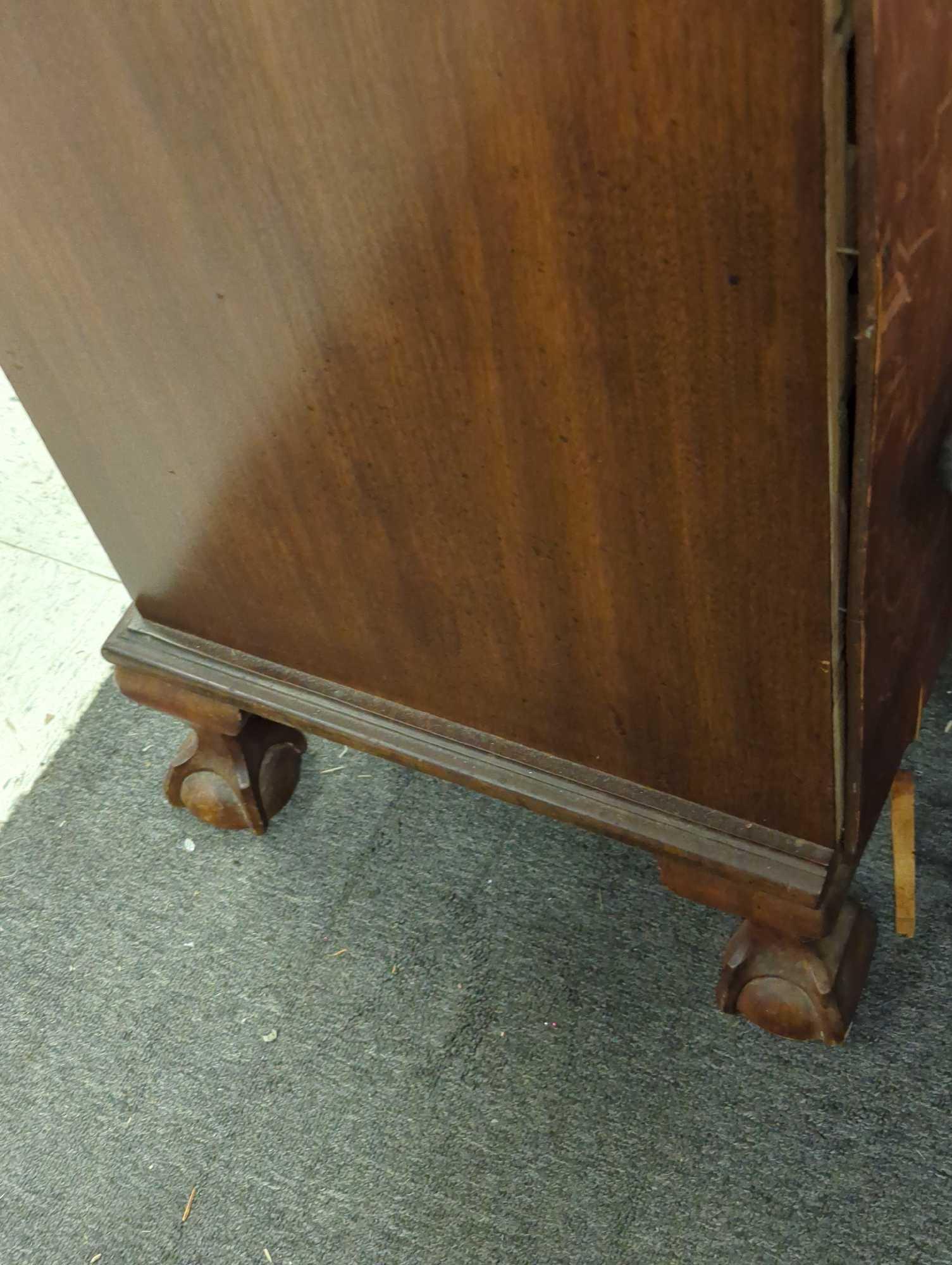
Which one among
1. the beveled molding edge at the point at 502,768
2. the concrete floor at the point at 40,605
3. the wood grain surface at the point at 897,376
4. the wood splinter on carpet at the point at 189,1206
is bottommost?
the wood splinter on carpet at the point at 189,1206

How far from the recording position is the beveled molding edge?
76cm

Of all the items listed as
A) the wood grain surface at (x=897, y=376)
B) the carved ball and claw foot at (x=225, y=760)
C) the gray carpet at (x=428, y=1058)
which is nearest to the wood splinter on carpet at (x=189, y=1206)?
the gray carpet at (x=428, y=1058)

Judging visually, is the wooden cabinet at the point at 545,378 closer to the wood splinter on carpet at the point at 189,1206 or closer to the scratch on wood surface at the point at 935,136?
the scratch on wood surface at the point at 935,136

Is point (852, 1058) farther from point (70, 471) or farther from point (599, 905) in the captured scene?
point (70, 471)

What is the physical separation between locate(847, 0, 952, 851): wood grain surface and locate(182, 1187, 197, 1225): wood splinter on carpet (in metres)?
0.52

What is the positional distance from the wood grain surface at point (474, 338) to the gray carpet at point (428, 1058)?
Answer: 0.78 feet

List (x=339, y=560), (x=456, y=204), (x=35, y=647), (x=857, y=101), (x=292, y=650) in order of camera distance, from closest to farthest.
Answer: (x=857, y=101) → (x=456, y=204) → (x=339, y=560) → (x=292, y=650) → (x=35, y=647)

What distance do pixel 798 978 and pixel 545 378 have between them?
18.9 inches

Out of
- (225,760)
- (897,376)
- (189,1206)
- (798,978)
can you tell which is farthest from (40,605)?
(897,376)

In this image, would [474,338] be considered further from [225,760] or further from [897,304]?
[225,760]

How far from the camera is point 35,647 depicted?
1.31 meters

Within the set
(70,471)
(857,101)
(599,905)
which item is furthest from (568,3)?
(599,905)

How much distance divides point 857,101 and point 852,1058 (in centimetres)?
68

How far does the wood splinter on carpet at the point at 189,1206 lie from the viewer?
0.91 meters
